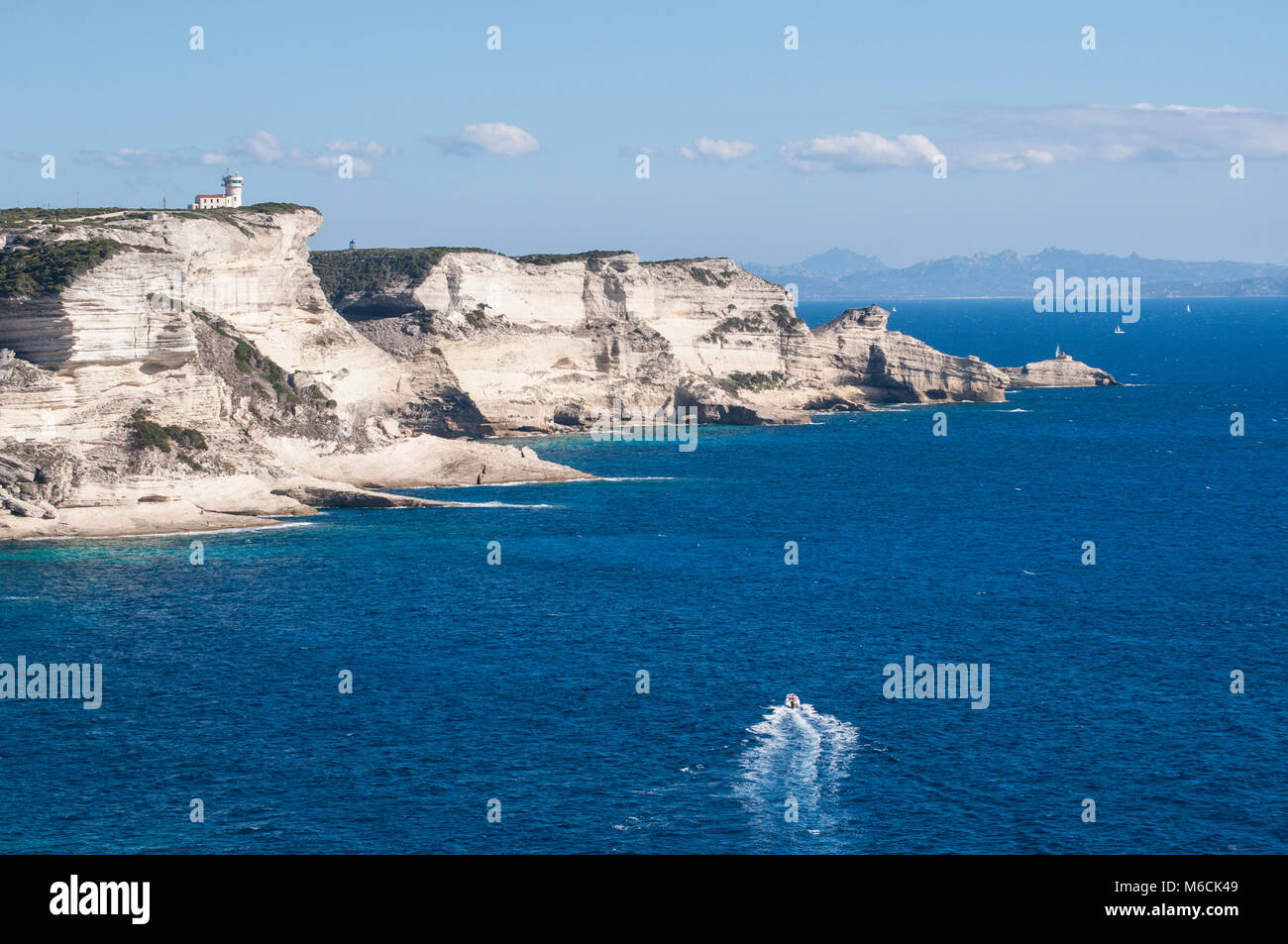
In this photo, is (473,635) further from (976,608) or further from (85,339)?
(85,339)

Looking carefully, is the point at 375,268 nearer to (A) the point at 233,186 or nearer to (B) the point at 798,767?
(A) the point at 233,186

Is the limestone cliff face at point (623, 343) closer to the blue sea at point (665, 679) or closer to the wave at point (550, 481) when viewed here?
the wave at point (550, 481)

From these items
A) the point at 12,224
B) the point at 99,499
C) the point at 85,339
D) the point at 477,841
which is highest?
the point at 12,224

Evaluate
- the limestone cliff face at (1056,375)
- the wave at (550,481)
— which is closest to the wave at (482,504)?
the wave at (550,481)

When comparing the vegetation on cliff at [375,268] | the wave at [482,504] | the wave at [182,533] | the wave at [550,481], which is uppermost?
the vegetation on cliff at [375,268]

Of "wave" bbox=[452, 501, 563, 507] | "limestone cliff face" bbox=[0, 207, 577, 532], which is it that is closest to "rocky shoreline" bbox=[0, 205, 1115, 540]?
"limestone cliff face" bbox=[0, 207, 577, 532]
